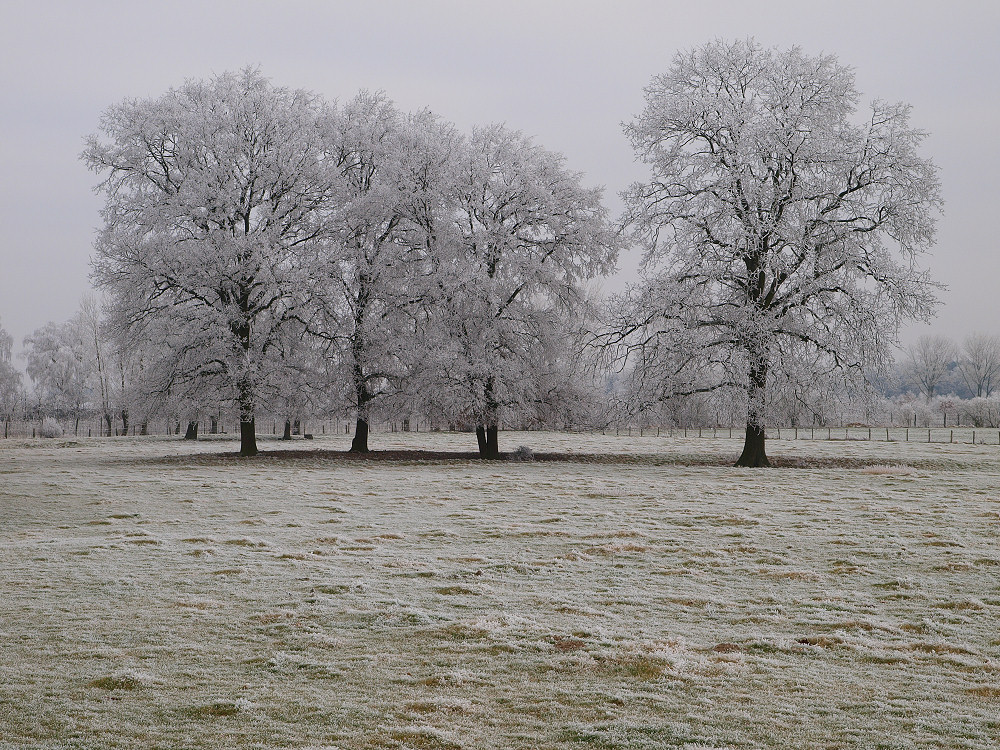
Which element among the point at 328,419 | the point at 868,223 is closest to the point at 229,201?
the point at 328,419

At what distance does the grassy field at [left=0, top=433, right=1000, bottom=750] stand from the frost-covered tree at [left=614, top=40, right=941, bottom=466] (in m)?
9.19

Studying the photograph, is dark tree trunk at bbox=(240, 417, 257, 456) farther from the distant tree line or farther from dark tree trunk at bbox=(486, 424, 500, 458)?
dark tree trunk at bbox=(486, 424, 500, 458)

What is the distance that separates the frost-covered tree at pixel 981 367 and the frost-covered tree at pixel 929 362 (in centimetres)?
291

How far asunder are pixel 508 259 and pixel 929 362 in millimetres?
101902

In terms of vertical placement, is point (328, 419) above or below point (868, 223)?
below

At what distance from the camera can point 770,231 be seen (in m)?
29.6

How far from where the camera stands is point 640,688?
24.6ft

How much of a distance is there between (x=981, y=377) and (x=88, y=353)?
107757 mm

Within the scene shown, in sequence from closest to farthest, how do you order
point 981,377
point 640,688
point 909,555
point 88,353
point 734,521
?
point 640,688 < point 909,555 < point 734,521 < point 88,353 < point 981,377

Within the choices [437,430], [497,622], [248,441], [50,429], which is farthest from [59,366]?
[497,622]

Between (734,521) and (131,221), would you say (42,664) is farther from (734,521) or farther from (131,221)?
(131,221)

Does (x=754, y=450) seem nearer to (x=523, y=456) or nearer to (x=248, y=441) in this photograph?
(x=523, y=456)

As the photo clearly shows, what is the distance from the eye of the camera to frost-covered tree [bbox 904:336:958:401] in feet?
379

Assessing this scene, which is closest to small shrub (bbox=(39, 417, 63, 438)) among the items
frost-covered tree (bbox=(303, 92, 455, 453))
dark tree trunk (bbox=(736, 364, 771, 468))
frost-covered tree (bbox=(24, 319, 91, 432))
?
frost-covered tree (bbox=(24, 319, 91, 432))
